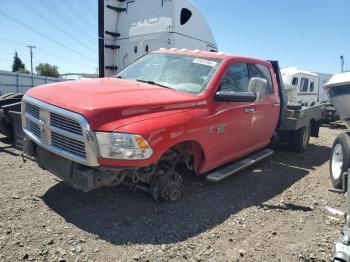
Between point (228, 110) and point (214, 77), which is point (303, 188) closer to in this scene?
point (228, 110)

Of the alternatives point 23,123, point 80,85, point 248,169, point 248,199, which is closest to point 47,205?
point 23,123

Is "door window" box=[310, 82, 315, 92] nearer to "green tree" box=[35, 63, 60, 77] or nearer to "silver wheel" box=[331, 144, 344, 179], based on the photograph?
"silver wheel" box=[331, 144, 344, 179]

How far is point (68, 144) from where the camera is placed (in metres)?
3.52

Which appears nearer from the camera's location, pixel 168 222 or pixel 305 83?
pixel 168 222

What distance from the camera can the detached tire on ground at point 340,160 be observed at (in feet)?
16.3

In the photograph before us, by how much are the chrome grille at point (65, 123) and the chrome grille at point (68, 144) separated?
10 centimetres

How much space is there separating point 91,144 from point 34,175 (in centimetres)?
219

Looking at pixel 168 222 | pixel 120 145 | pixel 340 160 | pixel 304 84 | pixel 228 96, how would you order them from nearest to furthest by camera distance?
pixel 120 145, pixel 168 222, pixel 228 96, pixel 340 160, pixel 304 84

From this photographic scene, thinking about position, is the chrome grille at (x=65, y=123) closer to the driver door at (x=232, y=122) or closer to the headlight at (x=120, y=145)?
the headlight at (x=120, y=145)

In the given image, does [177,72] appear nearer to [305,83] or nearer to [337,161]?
[337,161]

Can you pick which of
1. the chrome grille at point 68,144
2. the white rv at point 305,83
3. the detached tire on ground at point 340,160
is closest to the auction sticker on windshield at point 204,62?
the chrome grille at point 68,144

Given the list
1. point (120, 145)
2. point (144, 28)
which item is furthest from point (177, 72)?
point (144, 28)

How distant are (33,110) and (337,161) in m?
4.51

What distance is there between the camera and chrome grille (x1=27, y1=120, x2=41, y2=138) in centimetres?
397
